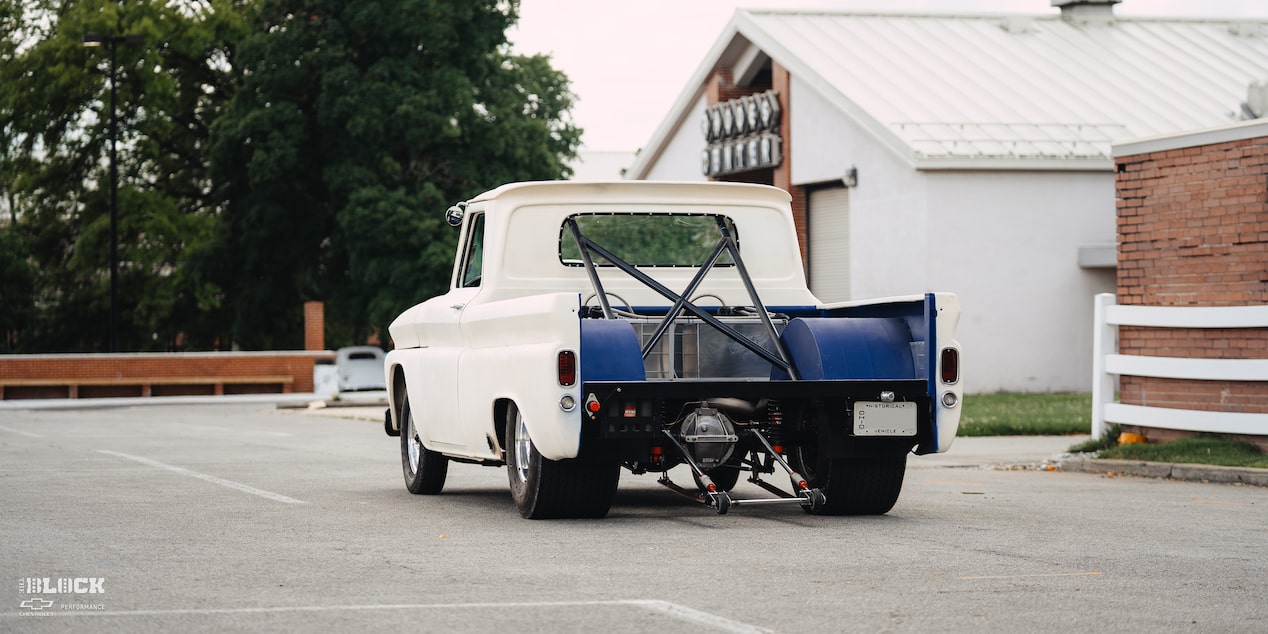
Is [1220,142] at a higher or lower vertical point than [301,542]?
higher

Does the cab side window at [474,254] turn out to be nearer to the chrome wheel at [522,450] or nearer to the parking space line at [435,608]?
the chrome wheel at [522,450]

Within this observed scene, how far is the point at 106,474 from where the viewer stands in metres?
15.5

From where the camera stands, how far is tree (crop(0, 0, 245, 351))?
50406 mm

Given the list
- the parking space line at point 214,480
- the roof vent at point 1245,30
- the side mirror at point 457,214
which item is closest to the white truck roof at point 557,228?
the side mirror at point 457,214

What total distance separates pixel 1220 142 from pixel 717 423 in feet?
24.3

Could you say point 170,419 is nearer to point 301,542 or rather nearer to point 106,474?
point 106,474

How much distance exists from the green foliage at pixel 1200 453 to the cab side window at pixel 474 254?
658 centimetres

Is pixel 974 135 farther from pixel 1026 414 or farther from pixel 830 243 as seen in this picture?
pixel 1026 414

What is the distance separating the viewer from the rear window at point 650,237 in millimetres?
12172

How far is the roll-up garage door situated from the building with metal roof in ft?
0.17

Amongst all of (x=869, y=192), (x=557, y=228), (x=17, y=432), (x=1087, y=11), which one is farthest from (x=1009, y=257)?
(x=557, y=228)

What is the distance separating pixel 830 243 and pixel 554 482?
89.4 ft

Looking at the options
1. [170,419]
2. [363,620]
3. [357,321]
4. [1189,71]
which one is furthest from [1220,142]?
[357,321]

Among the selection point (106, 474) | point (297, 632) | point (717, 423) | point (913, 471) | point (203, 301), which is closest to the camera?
point (297, 632)
